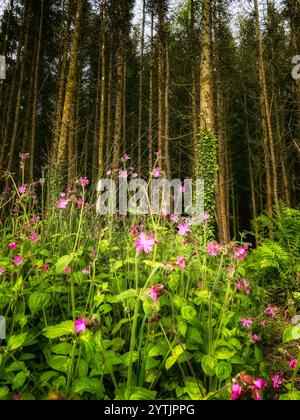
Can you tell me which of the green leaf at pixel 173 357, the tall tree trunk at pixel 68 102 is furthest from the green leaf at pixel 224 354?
the tall tree trunk at pixel 68 102

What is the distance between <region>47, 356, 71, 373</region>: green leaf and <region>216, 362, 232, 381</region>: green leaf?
804mm

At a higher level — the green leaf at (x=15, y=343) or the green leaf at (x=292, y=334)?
the green leaf at (x=292, y=334)

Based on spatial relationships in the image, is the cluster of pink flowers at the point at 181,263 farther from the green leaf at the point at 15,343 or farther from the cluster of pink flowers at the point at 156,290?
the green leaf at the point at 15,343

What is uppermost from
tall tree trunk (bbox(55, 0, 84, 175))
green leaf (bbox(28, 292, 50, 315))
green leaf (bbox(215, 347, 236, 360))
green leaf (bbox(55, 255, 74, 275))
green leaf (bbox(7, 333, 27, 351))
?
tall tree trunk (bbox(55, 0, 84, 175))

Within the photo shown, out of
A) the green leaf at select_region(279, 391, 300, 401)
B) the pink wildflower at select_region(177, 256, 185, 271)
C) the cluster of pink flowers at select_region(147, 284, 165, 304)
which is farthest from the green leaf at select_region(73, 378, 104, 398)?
the green leaf at select_region(279, 391, 300, 401)

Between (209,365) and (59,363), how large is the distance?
80cm

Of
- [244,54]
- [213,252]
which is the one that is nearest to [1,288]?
[213,252]

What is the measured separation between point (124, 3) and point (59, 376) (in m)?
17.5

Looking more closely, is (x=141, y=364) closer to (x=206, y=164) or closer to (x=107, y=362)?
(x=107, y=362)

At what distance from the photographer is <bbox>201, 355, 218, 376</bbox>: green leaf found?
1634 mm

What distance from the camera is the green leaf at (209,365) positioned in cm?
163

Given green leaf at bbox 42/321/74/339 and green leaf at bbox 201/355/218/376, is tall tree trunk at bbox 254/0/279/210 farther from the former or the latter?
green leaf at bbox 42/321/74/339

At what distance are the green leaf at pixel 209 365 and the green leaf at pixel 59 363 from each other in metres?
0.72

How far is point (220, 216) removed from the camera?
9.50 meters
